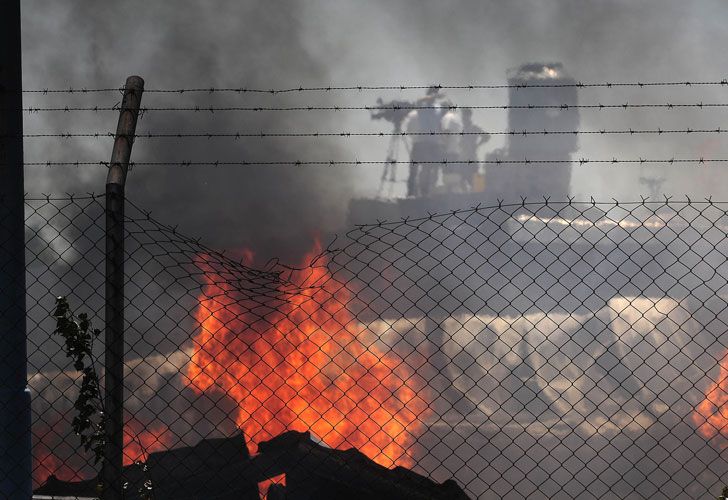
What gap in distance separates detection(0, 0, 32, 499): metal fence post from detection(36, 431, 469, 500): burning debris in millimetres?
4331

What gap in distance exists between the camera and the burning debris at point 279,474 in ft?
33.8

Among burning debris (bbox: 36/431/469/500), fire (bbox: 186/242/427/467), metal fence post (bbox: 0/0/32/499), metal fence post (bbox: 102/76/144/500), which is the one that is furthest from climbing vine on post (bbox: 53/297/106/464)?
fire (bbox: 186/242/427/467)

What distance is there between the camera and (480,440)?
41.5 metres

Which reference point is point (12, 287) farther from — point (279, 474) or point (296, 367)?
point (296, 367)

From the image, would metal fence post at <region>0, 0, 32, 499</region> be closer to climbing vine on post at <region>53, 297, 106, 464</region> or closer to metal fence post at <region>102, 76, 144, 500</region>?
climbing vine on post at <region>53, 297, 106, 464</region>

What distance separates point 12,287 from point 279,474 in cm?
686

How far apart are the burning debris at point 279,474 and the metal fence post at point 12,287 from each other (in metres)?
4.33

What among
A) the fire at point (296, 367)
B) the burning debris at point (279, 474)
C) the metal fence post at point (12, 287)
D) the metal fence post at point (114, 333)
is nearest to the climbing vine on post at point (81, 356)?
the metal fence post at point (114, 333)

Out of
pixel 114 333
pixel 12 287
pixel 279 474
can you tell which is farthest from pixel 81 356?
pixel 279 474

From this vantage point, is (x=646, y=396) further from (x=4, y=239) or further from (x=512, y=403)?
(x=4, y=239)

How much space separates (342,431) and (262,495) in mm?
23897

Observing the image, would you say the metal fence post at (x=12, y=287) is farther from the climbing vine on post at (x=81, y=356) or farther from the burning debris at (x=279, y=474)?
the burning debris at (x=279, y=474)

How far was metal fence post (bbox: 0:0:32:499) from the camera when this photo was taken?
16.0 feet

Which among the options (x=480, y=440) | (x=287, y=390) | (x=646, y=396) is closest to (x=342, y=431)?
(x=287, y=390)
